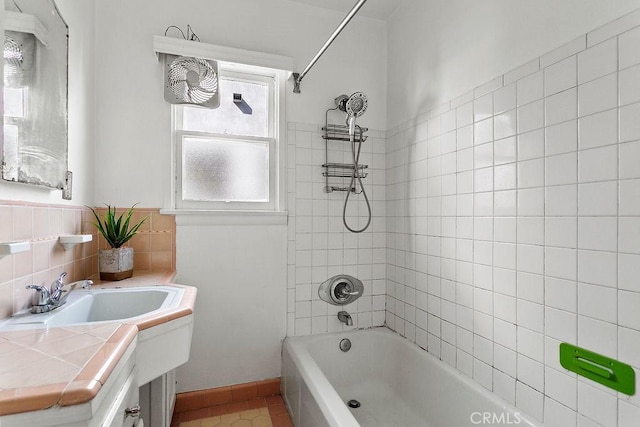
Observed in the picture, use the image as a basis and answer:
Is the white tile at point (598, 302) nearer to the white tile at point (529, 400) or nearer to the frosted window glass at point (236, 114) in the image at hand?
the white tile at point (529, 400)

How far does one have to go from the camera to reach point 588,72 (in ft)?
Result: 3.60

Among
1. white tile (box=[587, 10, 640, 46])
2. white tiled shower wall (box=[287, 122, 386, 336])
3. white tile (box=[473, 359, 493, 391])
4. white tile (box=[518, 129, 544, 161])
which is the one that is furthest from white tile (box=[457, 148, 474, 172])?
white tile (box=[473, 359, 493, 391])

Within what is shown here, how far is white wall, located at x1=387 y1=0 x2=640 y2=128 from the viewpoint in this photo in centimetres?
117

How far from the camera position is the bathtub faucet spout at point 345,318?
6.98 feet

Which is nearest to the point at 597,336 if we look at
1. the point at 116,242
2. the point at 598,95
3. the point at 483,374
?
the point at 483,374

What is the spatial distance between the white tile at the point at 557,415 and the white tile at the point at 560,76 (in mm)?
1189

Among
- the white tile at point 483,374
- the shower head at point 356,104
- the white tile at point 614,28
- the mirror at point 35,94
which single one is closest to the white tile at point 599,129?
the white tile at point 614,28

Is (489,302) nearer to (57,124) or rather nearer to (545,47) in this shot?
(545,47)

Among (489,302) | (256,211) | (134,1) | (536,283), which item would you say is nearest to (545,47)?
(536,283)

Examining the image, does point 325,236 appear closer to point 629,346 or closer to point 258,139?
point 258,139

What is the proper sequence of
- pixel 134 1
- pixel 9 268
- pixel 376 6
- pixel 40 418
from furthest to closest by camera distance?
1. pixel 376 6
2. pixel 134 1
3. pixel 9 268
4. pixel 40 418

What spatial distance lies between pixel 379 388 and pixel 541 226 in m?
1.45

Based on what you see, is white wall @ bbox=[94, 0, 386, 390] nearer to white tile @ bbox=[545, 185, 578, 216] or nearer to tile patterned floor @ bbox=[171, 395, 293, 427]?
tile patterned floor @ bbox=[171, 395, 293, 427]

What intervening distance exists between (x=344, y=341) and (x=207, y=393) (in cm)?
91
